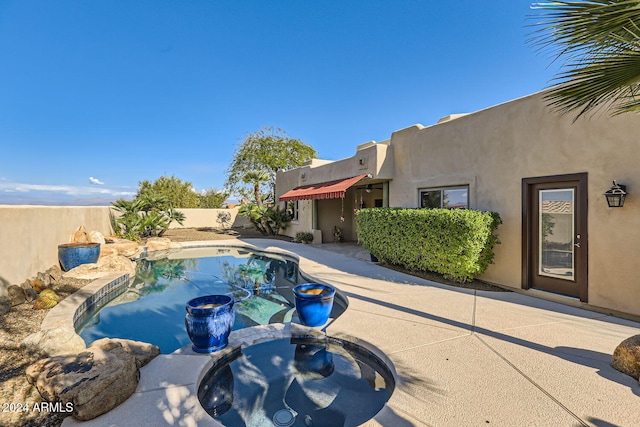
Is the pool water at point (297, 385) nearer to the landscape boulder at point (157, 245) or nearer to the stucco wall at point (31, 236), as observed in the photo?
the stucco wall at point (31, 236)

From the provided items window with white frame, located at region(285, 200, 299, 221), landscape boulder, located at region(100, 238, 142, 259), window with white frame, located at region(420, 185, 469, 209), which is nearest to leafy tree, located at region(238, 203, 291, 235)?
window with white frame, located at region(285, 200, 299, 221)

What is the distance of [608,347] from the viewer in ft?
20.3

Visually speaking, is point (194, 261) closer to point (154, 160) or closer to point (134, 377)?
point (134, 377)

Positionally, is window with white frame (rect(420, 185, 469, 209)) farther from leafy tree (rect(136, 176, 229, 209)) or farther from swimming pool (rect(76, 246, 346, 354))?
leafy tree (rect(136, 176, 229, 209))

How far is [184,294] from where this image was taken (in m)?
12.7

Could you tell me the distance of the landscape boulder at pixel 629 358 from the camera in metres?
5.07

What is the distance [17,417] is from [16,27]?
58.5ft

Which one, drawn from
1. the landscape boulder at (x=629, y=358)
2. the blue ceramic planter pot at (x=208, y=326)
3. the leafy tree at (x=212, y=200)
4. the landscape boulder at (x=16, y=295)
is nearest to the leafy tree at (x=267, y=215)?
the landscape boulder at (x=16, y=295)

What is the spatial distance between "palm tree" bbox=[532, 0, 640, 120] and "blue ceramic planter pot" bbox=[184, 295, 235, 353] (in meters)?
7.28

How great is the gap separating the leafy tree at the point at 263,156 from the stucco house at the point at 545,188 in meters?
36.2

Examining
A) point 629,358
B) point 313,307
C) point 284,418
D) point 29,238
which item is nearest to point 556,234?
point 629,358

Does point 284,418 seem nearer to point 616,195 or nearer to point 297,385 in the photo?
point 297,385

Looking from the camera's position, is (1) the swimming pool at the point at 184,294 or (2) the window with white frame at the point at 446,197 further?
(2) the window with white frame at the point at 446,197

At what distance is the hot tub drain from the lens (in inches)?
185
